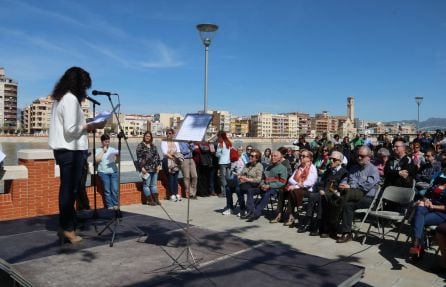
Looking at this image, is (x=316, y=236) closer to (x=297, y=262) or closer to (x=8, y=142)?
(x=297, y=262)

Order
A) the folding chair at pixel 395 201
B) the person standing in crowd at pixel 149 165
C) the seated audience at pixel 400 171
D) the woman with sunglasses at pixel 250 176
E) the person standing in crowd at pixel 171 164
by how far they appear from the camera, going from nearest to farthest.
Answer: the folding chair at pixel 395 201 → the seated audience at pixel 400 171 → the woman with sunglasses at pixel 250 176 → the person standing in crowd at pixel 149 165 → the person standing in crowd at pixel 171 164

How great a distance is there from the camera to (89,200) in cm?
818

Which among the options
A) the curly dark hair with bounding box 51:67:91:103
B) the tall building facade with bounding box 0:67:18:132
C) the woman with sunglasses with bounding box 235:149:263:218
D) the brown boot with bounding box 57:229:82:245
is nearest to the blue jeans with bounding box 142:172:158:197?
the woman with sunglasses with bounding box 235:149:263:218

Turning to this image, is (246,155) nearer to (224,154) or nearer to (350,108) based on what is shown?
(224,154)

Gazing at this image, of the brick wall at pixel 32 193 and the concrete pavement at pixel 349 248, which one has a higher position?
the brick wall at pixel 32 193

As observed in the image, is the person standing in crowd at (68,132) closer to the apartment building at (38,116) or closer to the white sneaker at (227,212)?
the white sneaker at (227,212)

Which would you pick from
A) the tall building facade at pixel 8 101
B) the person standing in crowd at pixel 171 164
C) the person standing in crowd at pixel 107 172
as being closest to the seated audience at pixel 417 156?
the person standing in crowd at pixel 171 164

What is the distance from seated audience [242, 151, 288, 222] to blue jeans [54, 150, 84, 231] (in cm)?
367

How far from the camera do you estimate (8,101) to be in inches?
5128

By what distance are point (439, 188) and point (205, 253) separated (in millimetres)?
3227

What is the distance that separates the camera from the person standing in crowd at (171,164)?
9531 mm

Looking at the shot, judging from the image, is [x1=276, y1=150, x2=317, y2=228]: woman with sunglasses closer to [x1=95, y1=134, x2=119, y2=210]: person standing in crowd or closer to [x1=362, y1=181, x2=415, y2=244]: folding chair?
[x1=362, y1=181, x2=415, y2=244]: folding chair

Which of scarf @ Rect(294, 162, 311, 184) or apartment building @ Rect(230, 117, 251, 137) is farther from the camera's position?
apartment building @ Rect(230, 117, 251, 137)

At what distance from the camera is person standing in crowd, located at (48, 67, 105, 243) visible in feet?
15.0
